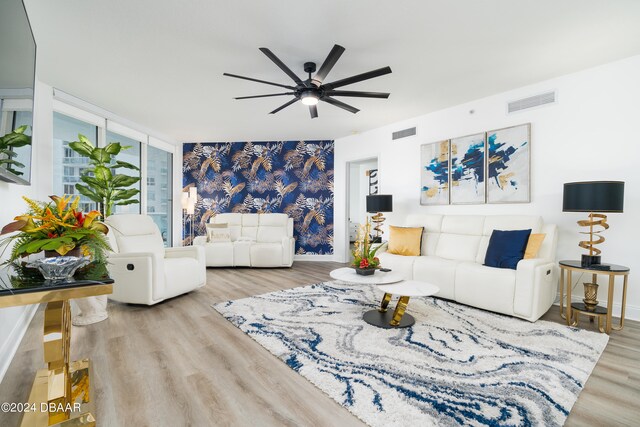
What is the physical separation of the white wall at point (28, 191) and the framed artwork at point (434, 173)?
4.73m

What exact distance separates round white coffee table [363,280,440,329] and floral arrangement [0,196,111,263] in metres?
2.13

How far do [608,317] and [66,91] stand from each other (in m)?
6.50

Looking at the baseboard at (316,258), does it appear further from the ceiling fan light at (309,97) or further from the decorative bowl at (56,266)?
the decorative bowl at (56,266)

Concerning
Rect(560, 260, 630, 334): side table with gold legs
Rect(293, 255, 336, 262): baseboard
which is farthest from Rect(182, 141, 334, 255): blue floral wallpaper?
Rect(560, 260, 630, 334): side table with gold legs

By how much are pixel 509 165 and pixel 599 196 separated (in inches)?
51.2

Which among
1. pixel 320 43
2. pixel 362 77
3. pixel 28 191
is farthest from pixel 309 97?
pixel 28 191

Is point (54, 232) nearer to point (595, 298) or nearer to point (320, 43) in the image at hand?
point (320, 43)

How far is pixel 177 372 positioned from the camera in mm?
1945

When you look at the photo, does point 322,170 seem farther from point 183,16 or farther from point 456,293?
point 183,16

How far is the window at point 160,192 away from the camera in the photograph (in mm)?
5762

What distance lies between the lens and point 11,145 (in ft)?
5.32

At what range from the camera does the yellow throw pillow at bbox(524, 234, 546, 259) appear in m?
3.08

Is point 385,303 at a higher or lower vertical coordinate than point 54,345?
lower

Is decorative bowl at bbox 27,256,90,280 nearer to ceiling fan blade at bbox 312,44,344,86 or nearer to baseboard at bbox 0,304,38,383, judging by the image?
baseboard at bbox 0,304,38,383
